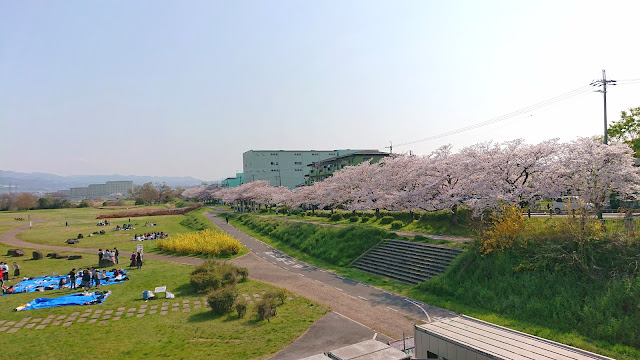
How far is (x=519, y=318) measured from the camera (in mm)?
17062

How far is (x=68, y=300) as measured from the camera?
845 inches

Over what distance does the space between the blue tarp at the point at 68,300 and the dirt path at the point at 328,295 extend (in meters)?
10.2

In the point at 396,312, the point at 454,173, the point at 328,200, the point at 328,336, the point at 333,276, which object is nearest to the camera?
the point at 328,336

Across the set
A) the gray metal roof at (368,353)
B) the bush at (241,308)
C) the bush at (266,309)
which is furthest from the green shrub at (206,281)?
the gray metal roof at (368,353)

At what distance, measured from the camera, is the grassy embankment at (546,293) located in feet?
47.9

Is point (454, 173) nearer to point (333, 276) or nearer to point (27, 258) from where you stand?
point (333, 276)

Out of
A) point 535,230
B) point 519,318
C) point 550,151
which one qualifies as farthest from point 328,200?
point 519,318

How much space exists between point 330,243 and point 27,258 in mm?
31393

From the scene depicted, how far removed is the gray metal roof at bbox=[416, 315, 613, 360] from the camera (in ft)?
28.3

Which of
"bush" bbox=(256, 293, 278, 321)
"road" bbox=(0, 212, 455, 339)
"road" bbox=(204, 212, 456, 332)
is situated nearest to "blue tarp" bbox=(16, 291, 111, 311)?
"road" bbox=(0, 212, 455, 339)

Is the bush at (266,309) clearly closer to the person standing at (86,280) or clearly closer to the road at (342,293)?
the road at (342,293)

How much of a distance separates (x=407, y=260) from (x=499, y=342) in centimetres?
1810

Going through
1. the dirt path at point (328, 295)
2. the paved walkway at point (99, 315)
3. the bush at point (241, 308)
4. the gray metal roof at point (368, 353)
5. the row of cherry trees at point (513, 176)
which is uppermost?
the row of cherry trees at point (513, 176)

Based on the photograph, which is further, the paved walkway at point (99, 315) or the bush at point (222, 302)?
the bush at point (222, 302)
